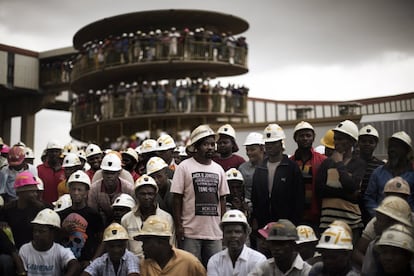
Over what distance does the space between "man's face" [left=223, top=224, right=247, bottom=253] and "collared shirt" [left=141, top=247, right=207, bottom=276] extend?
1.33ft

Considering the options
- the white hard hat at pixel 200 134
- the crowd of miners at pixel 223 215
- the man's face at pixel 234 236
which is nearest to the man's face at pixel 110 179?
the crowd of miners at pixel 223 215

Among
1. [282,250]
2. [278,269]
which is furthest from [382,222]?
[278,269]

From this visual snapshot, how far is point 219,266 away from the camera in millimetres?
5473

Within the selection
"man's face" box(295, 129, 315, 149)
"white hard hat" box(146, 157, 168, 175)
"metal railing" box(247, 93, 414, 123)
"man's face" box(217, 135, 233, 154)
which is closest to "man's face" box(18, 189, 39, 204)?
"white hard hat" box(146, 157, 168, 175)

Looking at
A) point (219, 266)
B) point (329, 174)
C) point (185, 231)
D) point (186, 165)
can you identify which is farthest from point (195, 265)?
point (329, 174)

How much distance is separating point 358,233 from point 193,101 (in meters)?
18.0

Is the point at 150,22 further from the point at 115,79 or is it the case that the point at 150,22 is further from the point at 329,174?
the point at 329,174

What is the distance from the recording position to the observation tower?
2372 centimetres

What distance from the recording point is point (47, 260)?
5.89 meters

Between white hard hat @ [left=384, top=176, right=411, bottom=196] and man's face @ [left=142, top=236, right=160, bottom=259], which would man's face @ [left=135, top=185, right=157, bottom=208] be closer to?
man's face @ [left=142, top=236, right=160, bottom=259]

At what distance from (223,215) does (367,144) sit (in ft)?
6.16

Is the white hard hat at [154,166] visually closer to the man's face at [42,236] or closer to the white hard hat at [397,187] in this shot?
the man's face at [42,236]

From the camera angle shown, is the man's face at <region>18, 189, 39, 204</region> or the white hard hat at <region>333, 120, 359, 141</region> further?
the man's face at <region>18, 189, 39, 204</region>

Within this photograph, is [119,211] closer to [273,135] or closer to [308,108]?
[273,135]
